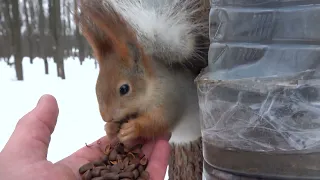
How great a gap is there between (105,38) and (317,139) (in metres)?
0.71

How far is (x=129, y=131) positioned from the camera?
47.4 inches

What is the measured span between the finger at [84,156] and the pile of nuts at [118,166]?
46 millimetres

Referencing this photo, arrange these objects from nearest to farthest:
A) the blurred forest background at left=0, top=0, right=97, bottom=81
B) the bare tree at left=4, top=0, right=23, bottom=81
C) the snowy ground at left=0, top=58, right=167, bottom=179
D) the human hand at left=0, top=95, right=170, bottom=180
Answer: the human hand at left=0, top=95, right=170, bottom=180
the snowy ground at left=0, top=58, right=167, bottom=179
the bare tree at left=4, top=0, right=23, bottom=81
the blurred forest background at left=0, top=0, right=97, bottom=81

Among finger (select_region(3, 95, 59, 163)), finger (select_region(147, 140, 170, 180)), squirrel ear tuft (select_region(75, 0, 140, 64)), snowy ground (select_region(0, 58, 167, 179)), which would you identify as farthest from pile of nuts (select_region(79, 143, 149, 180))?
snowy ground (select_region(0, 58, 167, 179))

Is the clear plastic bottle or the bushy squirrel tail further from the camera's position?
the bushy squirrel tail

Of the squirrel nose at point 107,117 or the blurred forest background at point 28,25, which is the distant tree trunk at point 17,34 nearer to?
the blurred forest background at point 28,25

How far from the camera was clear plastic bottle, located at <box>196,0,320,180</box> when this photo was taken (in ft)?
2.31

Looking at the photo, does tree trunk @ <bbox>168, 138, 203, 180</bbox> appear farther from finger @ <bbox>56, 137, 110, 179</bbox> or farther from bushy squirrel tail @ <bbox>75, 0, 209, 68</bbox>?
bushy squirrel tail @ <bbox>75, 0, 209, 68</bbox>

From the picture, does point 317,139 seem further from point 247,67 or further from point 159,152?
point 159,152

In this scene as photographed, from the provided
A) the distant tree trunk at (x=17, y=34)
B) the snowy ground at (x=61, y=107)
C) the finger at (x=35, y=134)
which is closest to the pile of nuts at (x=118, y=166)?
the finger at (x=35, y=134)

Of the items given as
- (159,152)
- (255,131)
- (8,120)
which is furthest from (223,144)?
(8,120)

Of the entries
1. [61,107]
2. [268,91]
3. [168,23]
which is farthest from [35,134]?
[61,107]

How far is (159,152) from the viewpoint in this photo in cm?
122

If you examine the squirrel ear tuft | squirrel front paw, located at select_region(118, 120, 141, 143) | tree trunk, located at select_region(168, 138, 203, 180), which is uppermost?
the squirrel ear tuft
